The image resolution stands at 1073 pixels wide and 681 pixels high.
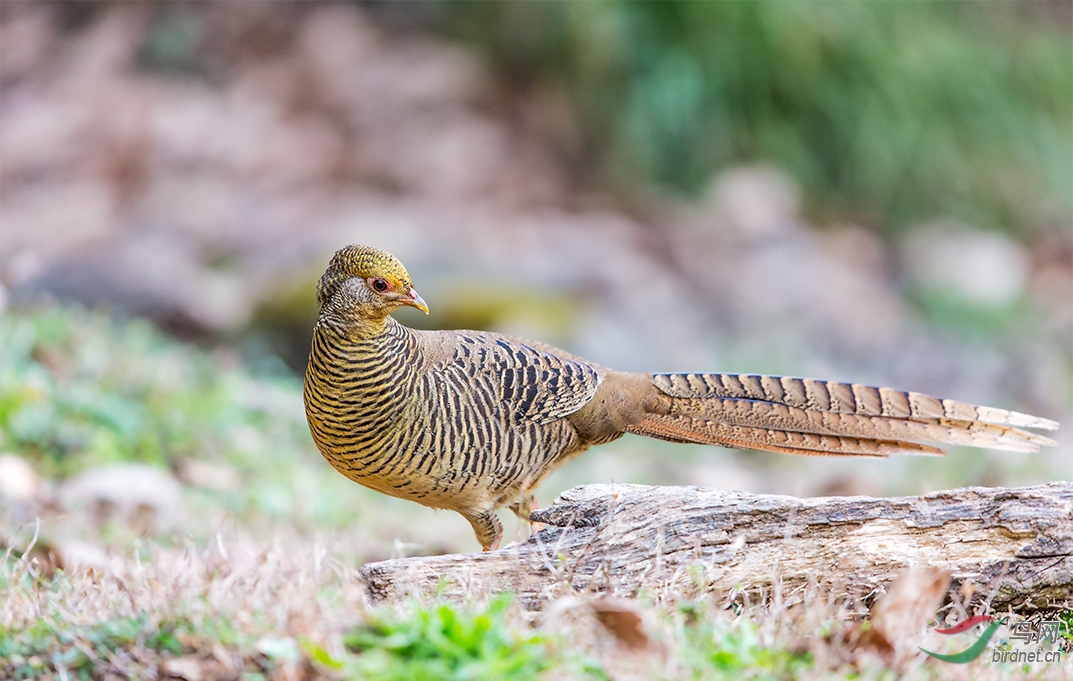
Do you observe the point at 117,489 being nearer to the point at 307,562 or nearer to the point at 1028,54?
the point at 307,562

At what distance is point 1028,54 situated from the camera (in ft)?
34.6

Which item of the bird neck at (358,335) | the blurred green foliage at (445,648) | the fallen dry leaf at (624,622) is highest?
the bird neck at (358,335)

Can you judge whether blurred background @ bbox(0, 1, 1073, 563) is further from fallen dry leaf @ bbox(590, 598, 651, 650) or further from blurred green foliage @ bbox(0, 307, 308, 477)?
fallen dry leaf @ bbox(590, 598, 651, 650)

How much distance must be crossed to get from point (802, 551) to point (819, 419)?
78cm

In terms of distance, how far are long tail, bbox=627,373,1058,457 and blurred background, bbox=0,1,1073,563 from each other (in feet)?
9.68

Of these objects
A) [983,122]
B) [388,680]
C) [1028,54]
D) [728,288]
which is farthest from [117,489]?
[1028,54]

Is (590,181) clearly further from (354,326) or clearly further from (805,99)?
(354,326)

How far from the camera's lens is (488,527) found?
12.5 ft

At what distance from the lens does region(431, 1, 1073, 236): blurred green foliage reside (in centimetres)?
927

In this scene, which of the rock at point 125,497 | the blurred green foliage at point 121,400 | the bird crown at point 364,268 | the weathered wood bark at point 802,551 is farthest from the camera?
the blurred green foliage at point 121,400

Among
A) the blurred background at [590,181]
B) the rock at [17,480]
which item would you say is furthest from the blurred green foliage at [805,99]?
the rock at [17,480]

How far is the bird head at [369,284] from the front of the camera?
3.33m

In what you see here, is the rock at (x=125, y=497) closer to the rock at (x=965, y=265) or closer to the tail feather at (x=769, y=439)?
the tail feather at (x=769, y=439)

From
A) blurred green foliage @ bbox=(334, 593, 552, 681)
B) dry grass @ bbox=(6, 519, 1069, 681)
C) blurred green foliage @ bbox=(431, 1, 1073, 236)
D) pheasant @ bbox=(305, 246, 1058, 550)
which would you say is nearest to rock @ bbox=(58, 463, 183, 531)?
pheasant @ bbox=(305, 246, 1058, 550)
